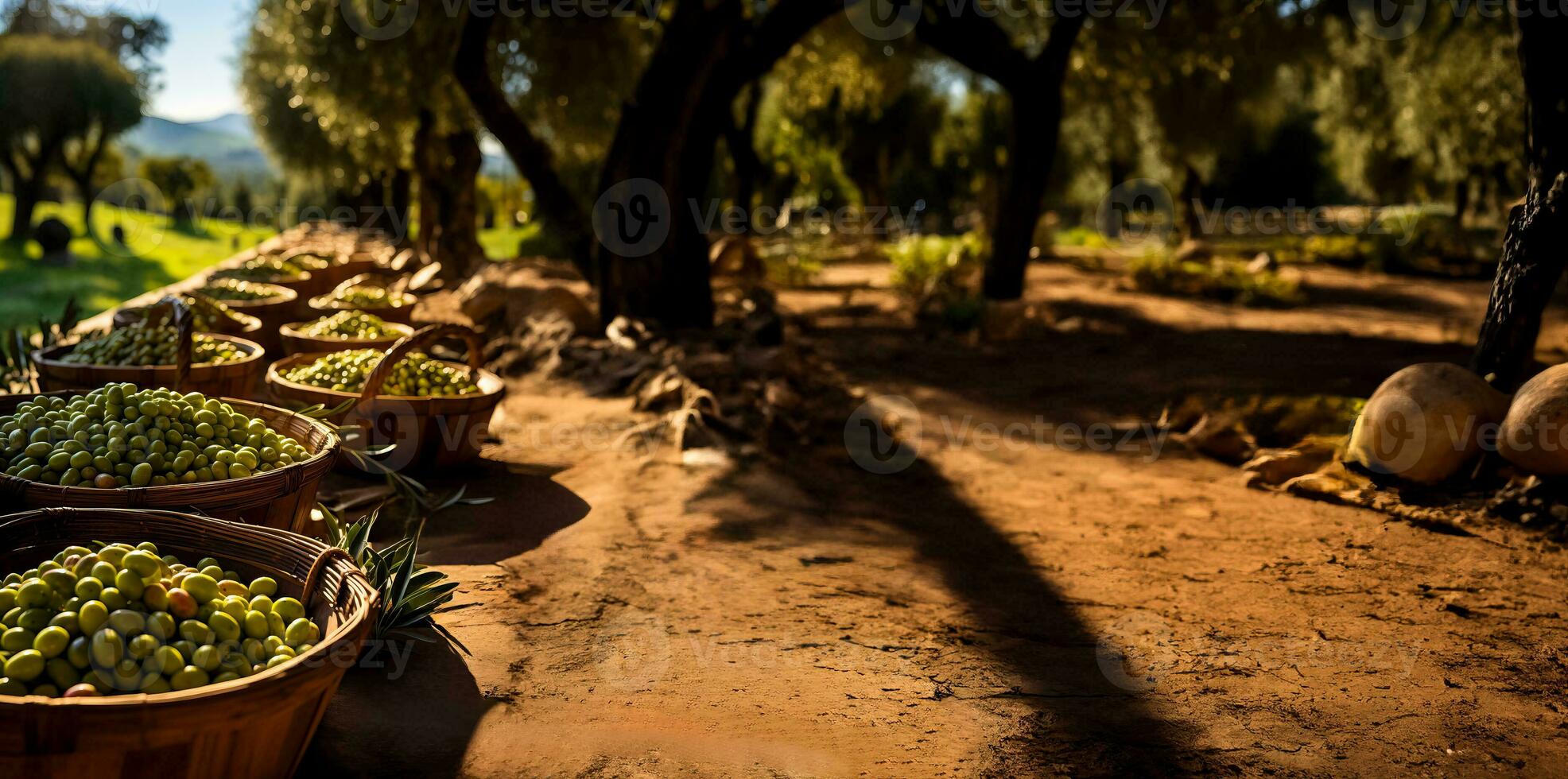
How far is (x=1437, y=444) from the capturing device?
5.79 metres

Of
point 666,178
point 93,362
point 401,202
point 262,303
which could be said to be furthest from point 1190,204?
point 93,362

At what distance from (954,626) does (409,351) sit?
308 centimetres

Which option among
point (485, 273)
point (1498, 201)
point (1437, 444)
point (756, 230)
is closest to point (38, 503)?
point (1437, 444)

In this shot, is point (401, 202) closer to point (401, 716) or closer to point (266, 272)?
point (266, 272)

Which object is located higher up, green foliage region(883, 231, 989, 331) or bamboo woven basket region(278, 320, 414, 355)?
green foliage region(883, 231, 989, 331)

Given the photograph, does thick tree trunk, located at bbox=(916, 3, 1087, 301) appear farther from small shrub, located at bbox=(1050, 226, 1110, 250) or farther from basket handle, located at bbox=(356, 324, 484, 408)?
small shrub, located at bbox=(1050, 226, 1110, 250)

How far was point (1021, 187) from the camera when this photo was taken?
14.1m

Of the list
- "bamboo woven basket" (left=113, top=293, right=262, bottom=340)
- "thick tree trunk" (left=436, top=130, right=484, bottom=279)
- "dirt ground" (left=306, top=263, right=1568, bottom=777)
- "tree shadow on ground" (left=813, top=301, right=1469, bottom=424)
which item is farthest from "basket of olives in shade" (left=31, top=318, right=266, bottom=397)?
"thick tree trunk" (left=436, top=130, right=484, bottom=279)

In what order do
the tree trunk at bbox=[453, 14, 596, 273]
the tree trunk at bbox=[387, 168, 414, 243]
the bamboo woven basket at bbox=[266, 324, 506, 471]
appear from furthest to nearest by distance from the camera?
the tree trunk at bbox=[387, 168, 414, 243] → the tree trunk at bbox=[453, 14, 596, 273] → the bamboo woven basket at bbox=[266, 324, 506, 471]

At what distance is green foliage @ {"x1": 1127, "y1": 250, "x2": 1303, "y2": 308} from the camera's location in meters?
14.6

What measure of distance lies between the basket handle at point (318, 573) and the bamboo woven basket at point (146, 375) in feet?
7.86

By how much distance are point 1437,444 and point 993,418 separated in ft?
10.6

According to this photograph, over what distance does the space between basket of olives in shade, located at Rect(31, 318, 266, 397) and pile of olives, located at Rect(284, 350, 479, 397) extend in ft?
1.01

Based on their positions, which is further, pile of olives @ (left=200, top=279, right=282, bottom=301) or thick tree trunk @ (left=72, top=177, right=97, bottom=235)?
thick tree trunk @ (left=72, top=177, right=97, bottom=235)
